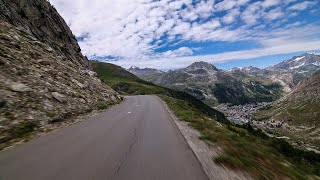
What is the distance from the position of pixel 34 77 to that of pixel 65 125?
8937mm

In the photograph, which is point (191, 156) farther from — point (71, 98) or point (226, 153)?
point (71, 98)

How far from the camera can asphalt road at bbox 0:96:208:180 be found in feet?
32.6

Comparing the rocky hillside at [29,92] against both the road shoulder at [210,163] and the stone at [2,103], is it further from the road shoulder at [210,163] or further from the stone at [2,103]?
the road shoulder at [210,163]

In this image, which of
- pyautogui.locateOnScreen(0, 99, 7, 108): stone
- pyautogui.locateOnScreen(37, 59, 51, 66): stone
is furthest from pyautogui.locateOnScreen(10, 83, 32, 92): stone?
pyautogui.locateOnScreen(37, 59, 51, 66): stone

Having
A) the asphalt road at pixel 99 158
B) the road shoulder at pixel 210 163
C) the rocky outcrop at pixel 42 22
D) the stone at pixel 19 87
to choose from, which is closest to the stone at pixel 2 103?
the stone at pixel 19 87

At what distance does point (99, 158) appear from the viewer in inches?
481

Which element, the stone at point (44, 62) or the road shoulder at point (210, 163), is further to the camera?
the stone at point (44, 62)

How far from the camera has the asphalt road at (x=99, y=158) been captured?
32.6 feet

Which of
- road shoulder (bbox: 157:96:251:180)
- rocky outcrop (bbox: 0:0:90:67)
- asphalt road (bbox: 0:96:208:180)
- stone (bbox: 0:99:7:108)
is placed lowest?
road shoulder (bbox: 157:96:251:180)

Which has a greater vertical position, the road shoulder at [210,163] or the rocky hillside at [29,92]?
the rocky hillside at [29,92]

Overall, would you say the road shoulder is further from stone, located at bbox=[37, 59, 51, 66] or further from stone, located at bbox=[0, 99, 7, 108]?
stone, located at bbox=[37, 59, 51, 66]

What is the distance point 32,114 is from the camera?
20922mm

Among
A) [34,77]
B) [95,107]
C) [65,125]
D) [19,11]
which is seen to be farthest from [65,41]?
[65,125]

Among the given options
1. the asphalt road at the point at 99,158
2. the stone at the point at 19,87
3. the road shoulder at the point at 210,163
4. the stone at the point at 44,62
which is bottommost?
the road shoulder at the point at 210,163
